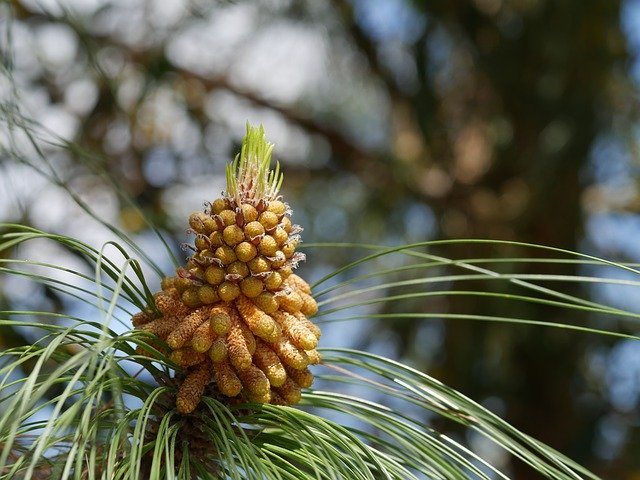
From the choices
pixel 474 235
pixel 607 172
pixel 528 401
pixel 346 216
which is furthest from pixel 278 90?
pixel 528 401

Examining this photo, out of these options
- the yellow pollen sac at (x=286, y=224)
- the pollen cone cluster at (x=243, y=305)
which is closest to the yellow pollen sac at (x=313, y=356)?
the pollen cone cluster at (x=243, y=305)

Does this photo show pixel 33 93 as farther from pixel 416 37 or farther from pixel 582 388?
pixel 582 388

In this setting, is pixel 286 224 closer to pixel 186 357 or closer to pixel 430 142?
pixel 186 357

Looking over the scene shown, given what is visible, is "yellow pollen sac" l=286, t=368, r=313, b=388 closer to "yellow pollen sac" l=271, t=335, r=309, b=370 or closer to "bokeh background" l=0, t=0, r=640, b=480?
"yellow pollen sac" l=271, t=335, r=309, b=370

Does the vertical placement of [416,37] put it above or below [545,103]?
above

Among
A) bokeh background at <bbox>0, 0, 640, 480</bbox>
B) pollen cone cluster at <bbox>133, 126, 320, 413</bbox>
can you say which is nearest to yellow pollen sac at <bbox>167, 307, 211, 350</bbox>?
pollen cone cluster at <bbox>133, 126, 320, 413</bbox>
